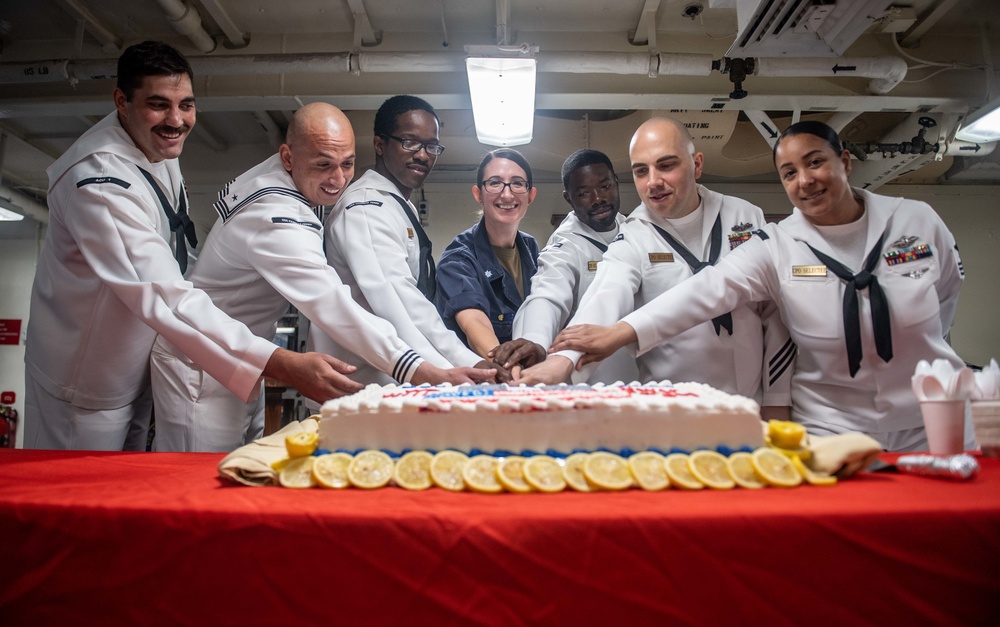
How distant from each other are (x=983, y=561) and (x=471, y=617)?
0.91m

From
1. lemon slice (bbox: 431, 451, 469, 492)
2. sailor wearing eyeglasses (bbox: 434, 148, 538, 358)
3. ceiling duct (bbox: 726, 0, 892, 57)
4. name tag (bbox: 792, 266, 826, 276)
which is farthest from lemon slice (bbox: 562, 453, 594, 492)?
ceiling duct (bbox: 726, 0, 892, 57)

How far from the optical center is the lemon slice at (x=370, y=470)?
1435 mm

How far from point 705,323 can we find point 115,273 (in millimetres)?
2524

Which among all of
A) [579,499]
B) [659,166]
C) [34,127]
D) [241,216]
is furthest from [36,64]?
[579,499]

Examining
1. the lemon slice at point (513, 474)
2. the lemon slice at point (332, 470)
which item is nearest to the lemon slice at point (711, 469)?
the lemon slice at point (513, 474)

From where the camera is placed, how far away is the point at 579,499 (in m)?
1.27

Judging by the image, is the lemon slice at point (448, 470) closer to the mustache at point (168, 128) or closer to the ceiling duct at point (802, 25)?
the mustache at point (168, 128)

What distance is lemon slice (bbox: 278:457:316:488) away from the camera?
4.75 ft

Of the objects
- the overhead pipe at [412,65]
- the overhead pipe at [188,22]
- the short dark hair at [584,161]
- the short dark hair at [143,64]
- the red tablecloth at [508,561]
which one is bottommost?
the red tablecloth at [508,561]

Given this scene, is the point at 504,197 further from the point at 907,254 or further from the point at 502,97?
the point at 907,254

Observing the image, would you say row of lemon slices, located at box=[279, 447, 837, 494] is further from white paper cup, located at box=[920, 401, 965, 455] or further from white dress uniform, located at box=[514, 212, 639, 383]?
white dress uniform, located at box=[514, 212, 639, 383]

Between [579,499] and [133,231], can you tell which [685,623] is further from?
[133,231]

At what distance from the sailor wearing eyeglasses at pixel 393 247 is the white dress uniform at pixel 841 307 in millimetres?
910

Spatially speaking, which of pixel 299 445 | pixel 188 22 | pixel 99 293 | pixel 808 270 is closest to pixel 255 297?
pixel 99 293
